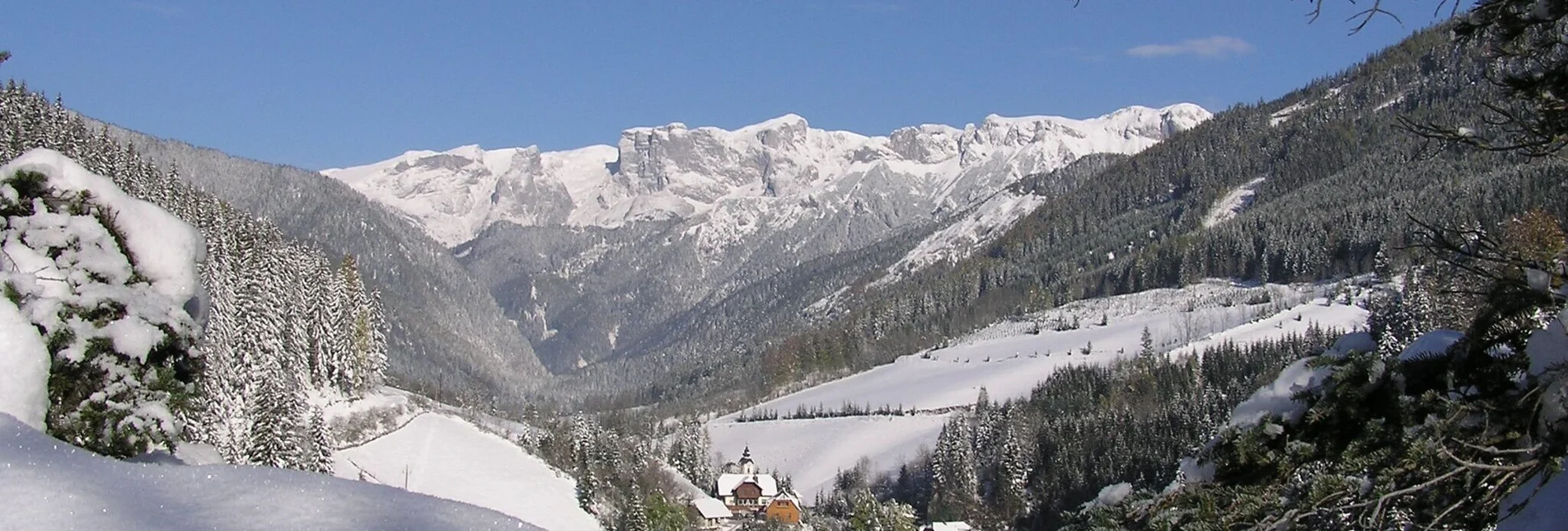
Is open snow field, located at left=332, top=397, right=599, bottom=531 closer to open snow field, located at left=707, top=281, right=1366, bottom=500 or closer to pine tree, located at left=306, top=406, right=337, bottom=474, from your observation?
pine tree, located at left=306, top=406, right=337, bottom=474

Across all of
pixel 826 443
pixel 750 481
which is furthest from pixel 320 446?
pixel 826 443

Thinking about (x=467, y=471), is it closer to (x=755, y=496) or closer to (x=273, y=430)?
(x=273, y=430)

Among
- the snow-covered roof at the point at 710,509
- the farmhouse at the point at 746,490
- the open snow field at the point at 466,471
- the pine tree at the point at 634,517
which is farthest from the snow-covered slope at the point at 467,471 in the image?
the farmhouse at the point at 746,490

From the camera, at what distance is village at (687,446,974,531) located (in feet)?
327

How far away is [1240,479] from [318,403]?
80762 millimetres

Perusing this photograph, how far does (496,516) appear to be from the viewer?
6.22 m

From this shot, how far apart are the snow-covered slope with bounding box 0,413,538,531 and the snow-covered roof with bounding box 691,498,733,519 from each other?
307 ft

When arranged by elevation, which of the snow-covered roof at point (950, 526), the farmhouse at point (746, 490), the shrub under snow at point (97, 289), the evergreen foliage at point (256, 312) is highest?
the evergreen foliage at point (256, 312)

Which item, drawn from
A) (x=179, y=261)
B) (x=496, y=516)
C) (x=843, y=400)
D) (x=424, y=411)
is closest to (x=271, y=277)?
(x=424, y=411)

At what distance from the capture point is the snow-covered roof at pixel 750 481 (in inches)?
4776

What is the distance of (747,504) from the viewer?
4628 inches

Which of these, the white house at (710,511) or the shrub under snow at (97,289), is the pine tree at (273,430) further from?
the white house at (710,511)

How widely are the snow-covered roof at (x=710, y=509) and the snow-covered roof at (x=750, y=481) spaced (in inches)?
691

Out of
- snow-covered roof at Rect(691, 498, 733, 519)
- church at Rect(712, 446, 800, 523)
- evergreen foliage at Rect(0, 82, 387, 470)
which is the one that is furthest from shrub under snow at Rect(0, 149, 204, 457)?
church at Rect(712, 446, 800, 523)
